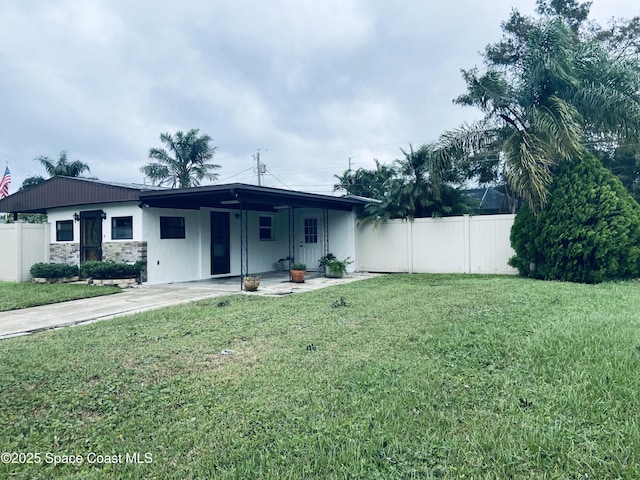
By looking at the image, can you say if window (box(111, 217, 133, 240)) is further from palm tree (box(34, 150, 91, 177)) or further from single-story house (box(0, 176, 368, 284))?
palm tree (box(34, 150, 91, 177))

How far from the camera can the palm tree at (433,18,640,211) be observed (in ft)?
29.5

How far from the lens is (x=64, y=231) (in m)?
12.2

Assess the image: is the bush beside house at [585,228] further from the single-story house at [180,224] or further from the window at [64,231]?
the window at [64,231]

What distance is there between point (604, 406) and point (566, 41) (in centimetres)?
986

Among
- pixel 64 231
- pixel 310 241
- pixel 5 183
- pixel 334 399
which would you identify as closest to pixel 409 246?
pixel 310 241

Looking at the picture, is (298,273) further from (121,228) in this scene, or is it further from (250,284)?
(121,228)

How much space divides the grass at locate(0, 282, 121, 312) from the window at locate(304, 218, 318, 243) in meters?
6.75

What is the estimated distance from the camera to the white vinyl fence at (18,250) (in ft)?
38.3

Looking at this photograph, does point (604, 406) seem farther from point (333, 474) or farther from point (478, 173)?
point (478, 173)

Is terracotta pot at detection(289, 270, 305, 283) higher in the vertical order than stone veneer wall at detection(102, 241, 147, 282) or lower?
lower

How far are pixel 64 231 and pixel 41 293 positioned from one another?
400 cm

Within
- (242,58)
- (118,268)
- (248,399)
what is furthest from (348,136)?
(248,399)

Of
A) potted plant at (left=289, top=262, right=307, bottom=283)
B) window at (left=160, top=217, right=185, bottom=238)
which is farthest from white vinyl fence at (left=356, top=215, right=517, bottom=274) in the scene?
window at (left=160, top=217, right=185, bottom=238)

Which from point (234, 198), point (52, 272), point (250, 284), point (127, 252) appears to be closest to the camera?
point (250, 284)
